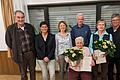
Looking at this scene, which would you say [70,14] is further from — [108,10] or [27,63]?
[27,63]

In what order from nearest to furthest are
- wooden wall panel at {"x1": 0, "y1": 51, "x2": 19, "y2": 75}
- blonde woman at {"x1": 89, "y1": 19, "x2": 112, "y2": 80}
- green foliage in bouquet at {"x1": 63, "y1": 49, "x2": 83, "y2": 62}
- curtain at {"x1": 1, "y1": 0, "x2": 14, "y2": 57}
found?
green foliage in bouquet at {"x1": 63, "y1": 49, "x2": 83, "y2": 62}, blonde woman at {"x1": 89, "y1": 19, "x2": 112, "y2": 80}, curtain at {"x1": 1, "y1": 0, "x2": 14, "y2": 57}, wooden wall panel at {"x1": 0, "y1": 51, "x2": 19, "y2": 75}

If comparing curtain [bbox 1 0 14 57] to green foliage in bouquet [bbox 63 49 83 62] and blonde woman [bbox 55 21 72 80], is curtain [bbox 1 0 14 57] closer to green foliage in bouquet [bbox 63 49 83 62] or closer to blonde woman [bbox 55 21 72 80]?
blonde woman [bbox 55 21 72 80]

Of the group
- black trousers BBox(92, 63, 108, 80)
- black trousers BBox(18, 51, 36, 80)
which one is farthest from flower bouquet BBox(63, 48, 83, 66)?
black trousers BBox(18, 51, 36, 80)

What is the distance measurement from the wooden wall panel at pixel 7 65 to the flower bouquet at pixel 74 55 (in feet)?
6.07

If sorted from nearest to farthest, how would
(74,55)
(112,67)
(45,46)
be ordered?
(74,55) < (45,46) < (112,67)

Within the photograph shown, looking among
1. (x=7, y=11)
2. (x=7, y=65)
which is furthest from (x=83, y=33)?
(x=7, y=65)

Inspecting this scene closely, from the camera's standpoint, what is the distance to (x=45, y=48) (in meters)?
3.57

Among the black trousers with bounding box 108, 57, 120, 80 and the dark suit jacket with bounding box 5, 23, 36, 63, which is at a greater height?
the dark suit jacket with bounding box 5, 23, 36, 63

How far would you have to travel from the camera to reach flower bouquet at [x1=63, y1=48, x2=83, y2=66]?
3281mm

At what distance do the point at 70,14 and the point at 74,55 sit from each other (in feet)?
5.02

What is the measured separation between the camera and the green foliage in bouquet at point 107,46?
3.34 m

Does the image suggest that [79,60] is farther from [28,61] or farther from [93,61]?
[28,61]

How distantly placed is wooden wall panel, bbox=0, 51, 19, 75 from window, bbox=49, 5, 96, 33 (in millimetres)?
1159

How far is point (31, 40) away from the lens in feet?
11.6
